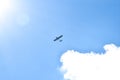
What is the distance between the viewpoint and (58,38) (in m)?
100

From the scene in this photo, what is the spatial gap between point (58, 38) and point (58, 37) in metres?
0.77

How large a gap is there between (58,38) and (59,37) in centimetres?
102

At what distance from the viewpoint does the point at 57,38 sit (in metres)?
101

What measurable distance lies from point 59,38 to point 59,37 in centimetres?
95

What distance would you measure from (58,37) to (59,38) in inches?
45.1

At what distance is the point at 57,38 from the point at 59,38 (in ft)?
6.34

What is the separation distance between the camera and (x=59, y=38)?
99.6 meters

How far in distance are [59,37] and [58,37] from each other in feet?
2.31

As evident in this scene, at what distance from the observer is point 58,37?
3944 inches

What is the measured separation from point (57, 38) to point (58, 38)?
2.74 feet

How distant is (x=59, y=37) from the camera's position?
100 metres
